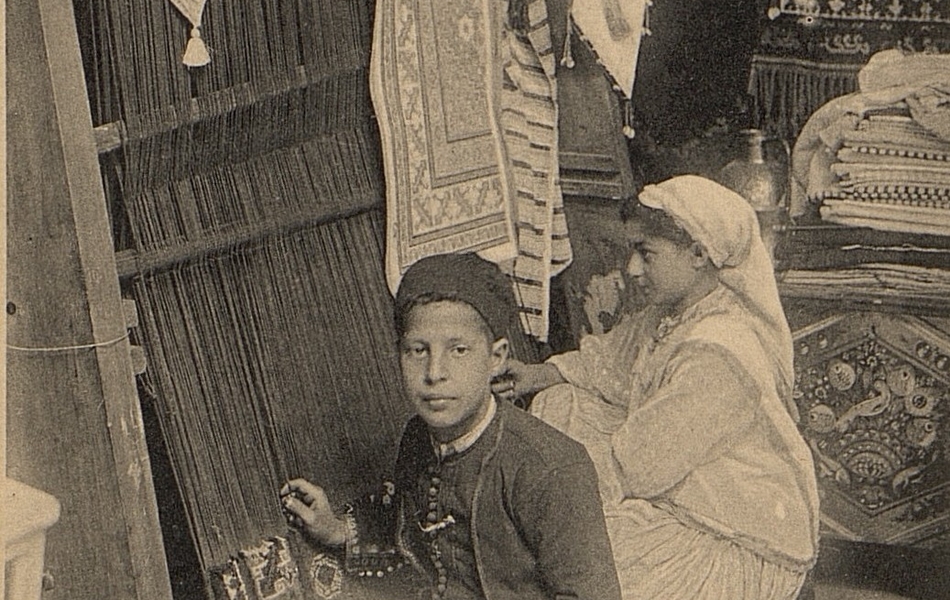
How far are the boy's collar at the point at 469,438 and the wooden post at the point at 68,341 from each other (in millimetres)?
380

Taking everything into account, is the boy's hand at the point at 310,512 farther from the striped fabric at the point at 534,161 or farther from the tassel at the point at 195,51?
the tassel at the point at 195,51

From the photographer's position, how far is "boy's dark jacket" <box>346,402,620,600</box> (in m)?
1.79

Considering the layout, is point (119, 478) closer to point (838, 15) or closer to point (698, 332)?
point (698, 332)

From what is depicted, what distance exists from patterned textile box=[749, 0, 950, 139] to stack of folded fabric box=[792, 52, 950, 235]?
0.02 metres

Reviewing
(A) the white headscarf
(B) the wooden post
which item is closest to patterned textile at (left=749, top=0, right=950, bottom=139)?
(A) the white headscarf

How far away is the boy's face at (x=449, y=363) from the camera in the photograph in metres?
1.78

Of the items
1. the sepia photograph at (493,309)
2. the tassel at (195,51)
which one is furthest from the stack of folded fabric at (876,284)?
the tassel at (195,51)

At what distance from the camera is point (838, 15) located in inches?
74.5

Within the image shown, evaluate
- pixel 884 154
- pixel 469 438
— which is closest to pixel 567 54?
pixel 884 154

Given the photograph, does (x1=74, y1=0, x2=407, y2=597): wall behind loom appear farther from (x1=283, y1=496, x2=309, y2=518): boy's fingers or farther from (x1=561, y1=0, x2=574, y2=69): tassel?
(x1=561, y1=0, x2=574, y2=69): tassel

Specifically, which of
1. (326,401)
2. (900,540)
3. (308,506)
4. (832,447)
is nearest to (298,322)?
(326,401)

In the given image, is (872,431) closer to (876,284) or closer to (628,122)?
(876,284)

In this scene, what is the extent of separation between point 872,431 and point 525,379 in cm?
49

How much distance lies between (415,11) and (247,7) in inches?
9.4
